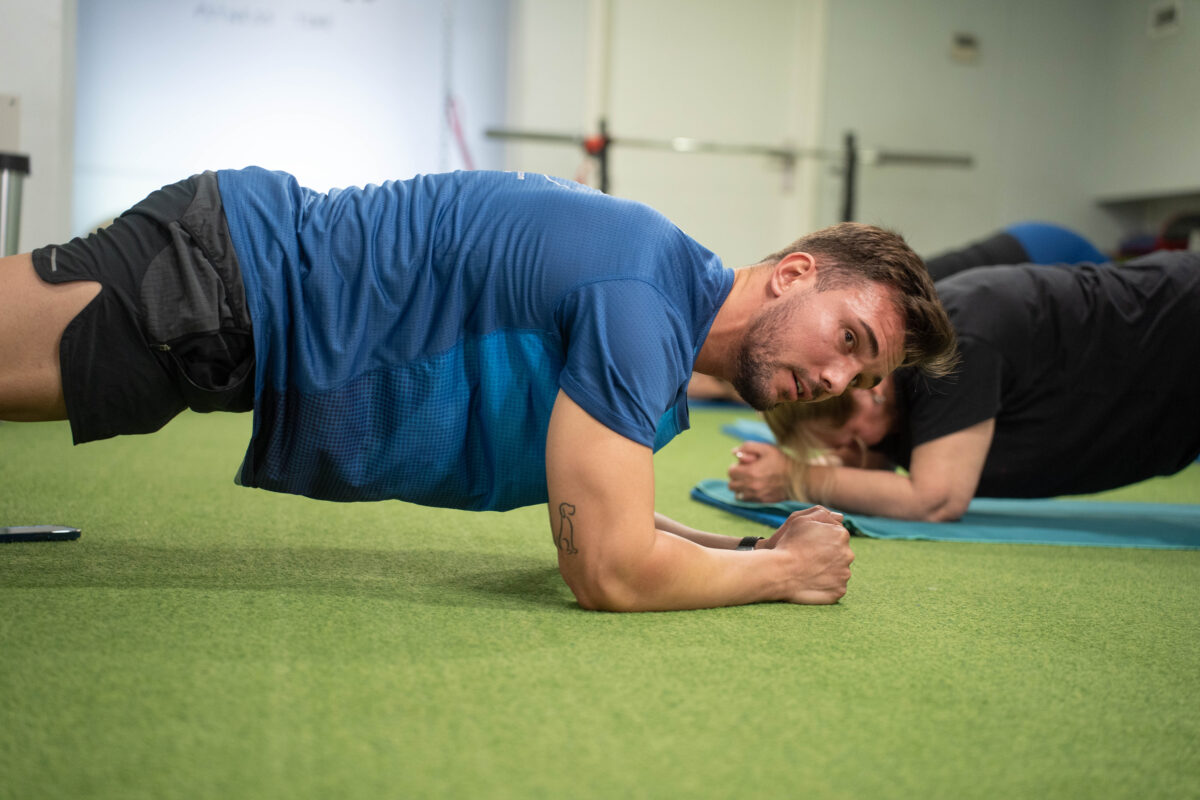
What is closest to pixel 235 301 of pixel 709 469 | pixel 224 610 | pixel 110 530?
pixel 224 610

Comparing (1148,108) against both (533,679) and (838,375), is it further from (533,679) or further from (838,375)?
(533,679)

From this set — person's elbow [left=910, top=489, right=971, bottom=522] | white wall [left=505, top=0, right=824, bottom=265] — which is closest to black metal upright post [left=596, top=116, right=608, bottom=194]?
white wall [left=505, top=0, right=824, bottom=265]

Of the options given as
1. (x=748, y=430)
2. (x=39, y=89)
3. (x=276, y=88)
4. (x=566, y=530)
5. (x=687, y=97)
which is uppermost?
(x=687, y=97)

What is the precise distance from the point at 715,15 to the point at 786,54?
0.50m

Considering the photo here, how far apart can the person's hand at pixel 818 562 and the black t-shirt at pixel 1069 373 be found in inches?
27.6

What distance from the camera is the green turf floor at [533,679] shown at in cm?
89

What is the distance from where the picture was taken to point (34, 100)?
4023 mm

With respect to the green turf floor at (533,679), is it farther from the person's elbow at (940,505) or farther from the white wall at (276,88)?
the white wall at (276,88)

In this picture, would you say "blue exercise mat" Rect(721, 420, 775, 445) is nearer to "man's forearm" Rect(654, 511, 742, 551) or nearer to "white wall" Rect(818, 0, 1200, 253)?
"man's forearm" Rect(654, 511, 742, 551)

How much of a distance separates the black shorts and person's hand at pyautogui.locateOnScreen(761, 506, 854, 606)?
798 millimetres

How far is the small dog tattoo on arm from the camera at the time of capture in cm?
124

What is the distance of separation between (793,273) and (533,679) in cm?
67

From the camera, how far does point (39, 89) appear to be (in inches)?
159

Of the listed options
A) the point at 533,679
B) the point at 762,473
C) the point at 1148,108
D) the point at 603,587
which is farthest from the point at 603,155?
the point at 533,679
